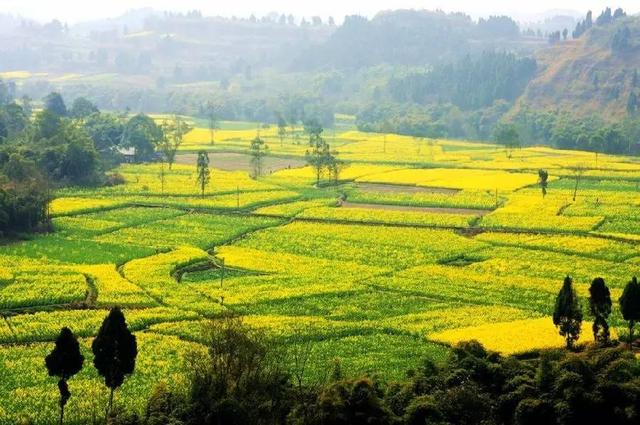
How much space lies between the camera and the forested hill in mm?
144875

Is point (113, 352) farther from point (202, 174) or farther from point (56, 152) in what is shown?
point (56, 152)

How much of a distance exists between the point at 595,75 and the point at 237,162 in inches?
2867

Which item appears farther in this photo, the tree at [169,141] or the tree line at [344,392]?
the tree at [169,141]

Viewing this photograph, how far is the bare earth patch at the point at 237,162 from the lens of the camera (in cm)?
10350

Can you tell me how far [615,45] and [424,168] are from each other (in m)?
73.2

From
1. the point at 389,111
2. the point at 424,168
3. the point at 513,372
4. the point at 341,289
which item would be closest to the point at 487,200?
the point at 424,168

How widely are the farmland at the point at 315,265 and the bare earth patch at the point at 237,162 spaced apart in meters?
8.03

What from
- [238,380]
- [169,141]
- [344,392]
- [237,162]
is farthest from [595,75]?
[238,380]

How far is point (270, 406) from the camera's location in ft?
92.9

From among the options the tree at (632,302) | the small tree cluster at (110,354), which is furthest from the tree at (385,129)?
the small tree cluster at (110,354)

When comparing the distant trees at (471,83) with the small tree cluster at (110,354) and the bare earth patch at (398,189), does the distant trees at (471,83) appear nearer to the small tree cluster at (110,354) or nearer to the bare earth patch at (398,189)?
the bare earth patch at (398,189)

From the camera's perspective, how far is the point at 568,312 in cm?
3625

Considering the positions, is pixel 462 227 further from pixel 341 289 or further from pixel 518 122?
pixel 518 122

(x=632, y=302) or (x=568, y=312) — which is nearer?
(x=568, y=312)
